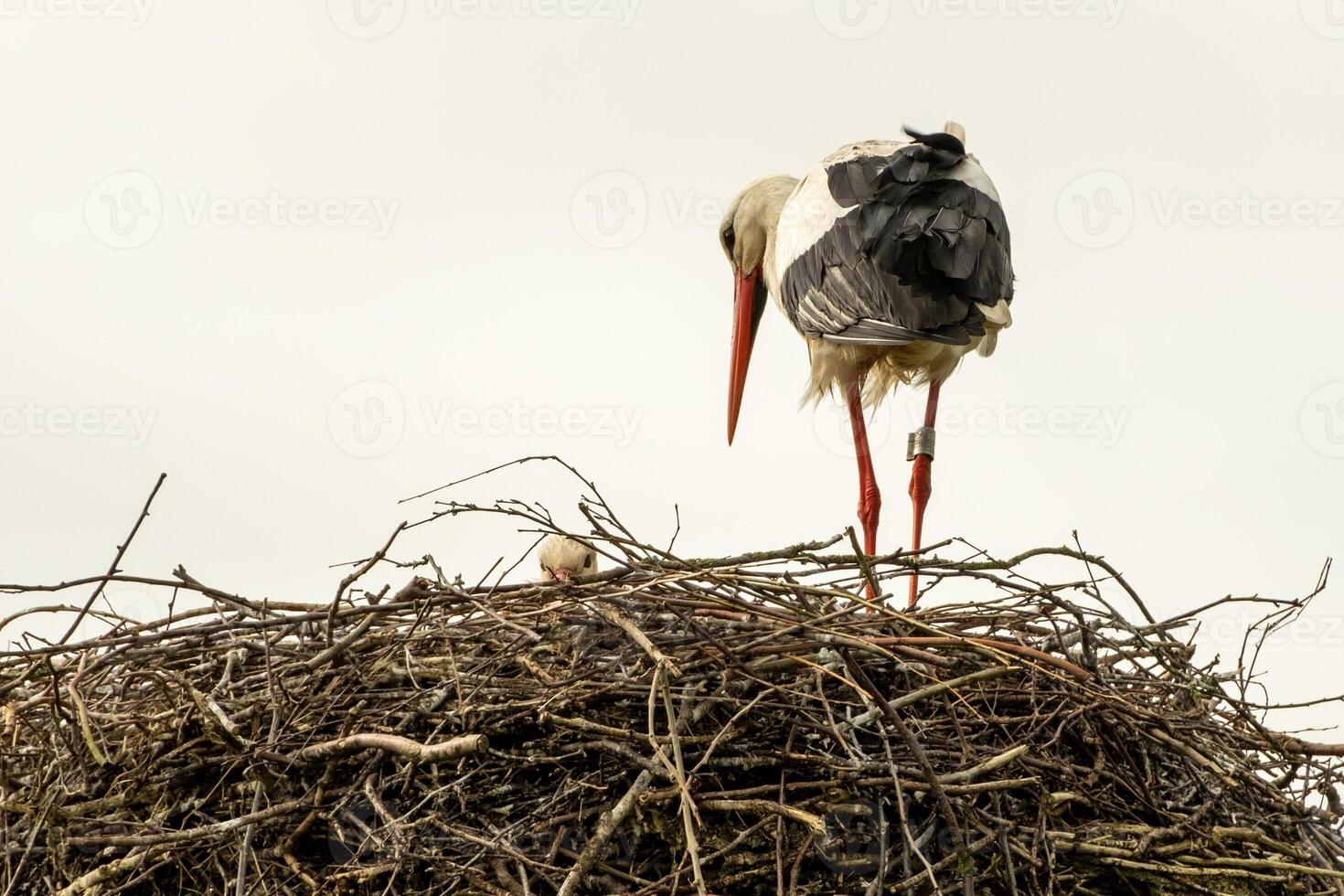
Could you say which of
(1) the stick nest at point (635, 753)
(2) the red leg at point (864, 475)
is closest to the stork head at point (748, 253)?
(2) the red leg at point (864, 475)

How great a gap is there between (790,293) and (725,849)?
294 cm

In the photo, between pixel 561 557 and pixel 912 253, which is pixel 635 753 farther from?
pixel 561 557

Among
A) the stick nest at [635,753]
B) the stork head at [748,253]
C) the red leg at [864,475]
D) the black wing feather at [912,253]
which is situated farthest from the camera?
the stork head at [748,253]

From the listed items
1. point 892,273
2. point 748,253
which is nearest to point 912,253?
point 892,273

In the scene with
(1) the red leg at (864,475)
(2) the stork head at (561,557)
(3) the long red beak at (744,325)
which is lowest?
(2) the stork head at (561,557)

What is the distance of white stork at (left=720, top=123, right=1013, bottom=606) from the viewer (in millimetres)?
4375

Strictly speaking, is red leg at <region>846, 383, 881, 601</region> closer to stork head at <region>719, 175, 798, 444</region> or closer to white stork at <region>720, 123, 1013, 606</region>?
white stork at <region>720, 123, 1013, 606</region>

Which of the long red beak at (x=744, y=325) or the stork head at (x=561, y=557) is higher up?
the long red beak at (x=744, y=325)

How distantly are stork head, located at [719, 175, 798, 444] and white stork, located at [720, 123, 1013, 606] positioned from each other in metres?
0.15

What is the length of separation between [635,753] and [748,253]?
358cm

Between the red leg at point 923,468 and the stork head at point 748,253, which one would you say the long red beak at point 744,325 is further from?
the red leg at point 923,468

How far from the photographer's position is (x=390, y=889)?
243cm

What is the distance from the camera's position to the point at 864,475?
5.08m

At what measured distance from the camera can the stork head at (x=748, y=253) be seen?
568 centimetres
